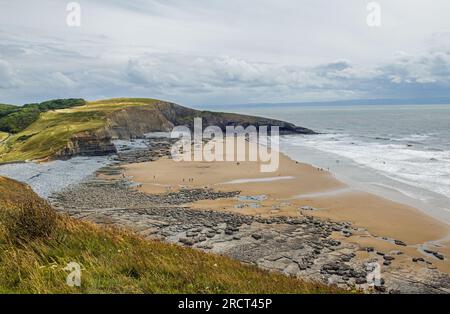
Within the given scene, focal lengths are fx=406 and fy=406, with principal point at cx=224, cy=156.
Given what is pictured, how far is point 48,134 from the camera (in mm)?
67062

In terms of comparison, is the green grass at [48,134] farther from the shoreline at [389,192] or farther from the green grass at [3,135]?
the shoreline at [389,192]

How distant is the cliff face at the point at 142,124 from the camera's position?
206 ft

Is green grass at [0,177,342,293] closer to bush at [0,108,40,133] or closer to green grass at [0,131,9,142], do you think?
green grass at [0,131,9,142]

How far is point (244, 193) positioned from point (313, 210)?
7724 mm

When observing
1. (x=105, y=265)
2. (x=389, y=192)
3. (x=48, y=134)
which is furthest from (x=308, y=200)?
(x=48, y=134)

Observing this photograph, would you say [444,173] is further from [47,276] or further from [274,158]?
[47,276]

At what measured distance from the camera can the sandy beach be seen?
22.2 metres

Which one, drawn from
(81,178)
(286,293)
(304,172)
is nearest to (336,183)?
(304,172)

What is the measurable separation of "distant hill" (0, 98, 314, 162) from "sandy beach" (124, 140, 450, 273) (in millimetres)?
13390

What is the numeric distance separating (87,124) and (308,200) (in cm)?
5394

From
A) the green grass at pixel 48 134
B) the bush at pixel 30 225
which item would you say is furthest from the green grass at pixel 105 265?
the green grass at pixel 48 134

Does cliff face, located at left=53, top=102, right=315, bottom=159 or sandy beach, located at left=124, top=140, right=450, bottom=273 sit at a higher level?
cliff face, located at left=53, top=102, right=315, bottom=159

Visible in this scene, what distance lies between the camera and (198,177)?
145ft

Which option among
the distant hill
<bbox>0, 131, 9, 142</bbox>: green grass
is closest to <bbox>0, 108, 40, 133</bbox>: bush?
→ the distant hill
